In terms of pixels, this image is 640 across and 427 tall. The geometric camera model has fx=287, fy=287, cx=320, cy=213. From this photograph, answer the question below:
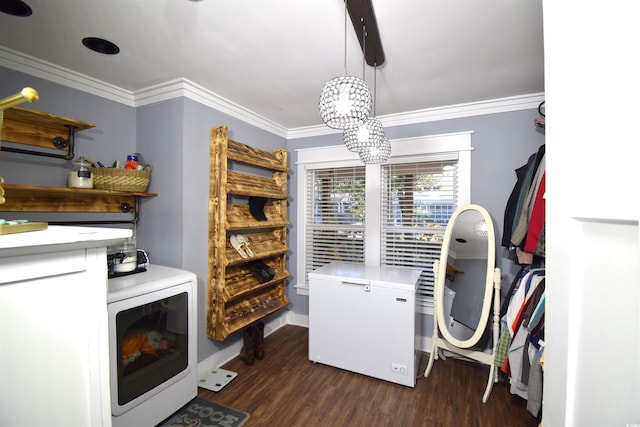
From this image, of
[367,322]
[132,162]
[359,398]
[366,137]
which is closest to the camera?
[366,137]

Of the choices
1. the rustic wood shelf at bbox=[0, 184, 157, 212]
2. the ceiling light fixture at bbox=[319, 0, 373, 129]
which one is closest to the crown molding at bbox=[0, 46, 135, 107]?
the rustic wood shelf at bbox=[0, 184, 157, 212]

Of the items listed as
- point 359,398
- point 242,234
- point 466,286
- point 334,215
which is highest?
point 334,215

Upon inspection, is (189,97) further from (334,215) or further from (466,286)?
(466,286)

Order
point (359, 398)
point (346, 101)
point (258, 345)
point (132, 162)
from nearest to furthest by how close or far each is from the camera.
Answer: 1. point (346, 101)
2. point (359, 398)
3. point (132, 162)
4. point (258, 345)

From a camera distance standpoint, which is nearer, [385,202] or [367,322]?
[367,322]

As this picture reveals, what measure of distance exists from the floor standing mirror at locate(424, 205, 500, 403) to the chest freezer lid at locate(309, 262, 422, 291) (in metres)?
0.29

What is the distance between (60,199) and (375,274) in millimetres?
2481

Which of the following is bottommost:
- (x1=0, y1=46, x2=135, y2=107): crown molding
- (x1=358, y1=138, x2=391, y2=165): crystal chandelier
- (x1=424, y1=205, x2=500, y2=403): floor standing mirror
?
(x1=424, y1=205, x2=500, y2=403): floor standing mirror

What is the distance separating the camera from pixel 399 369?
7.45 feet

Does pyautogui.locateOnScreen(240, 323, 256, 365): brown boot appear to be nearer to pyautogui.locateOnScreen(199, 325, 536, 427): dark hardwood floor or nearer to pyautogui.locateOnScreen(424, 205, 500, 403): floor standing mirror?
pyautogui.locateOnScreen(199, 325, 536, 427): dark hardwood floor

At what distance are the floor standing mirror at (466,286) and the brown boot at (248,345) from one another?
153 cm

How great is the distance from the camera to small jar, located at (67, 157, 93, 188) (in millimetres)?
1987

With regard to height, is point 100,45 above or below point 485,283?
above

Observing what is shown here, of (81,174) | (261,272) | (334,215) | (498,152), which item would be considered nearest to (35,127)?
(81,174)
